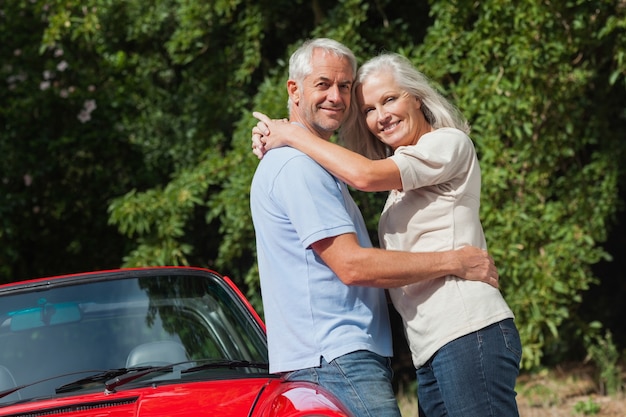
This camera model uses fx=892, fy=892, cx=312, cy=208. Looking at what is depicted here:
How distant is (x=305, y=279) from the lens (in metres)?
2.64

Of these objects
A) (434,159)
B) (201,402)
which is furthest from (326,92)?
(201,402)

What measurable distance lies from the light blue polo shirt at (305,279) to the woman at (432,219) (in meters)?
0.09

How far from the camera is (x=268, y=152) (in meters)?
2.82

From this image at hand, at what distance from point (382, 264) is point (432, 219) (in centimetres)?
26

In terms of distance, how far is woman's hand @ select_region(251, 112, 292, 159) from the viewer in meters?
2.80

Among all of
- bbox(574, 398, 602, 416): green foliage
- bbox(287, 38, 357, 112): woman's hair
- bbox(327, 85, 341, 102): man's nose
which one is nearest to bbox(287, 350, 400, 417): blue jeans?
bbox(327, 85, 341, 102): man's nose

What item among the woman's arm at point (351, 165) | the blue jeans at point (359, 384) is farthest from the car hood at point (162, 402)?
the woman's arm at point (351, 165)

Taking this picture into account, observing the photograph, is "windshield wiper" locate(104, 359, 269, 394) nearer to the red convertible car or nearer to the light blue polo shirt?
the red convertible car

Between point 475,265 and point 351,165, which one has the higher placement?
point 351,165

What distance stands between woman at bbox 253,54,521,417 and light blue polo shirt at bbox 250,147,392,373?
86mm

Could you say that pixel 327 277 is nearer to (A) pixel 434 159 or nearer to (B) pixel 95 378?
(A) pixel 434 159

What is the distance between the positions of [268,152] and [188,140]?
5137 mm

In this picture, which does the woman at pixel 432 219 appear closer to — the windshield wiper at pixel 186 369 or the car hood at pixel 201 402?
the car hood at pixel 201 402

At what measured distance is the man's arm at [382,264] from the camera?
258cm
